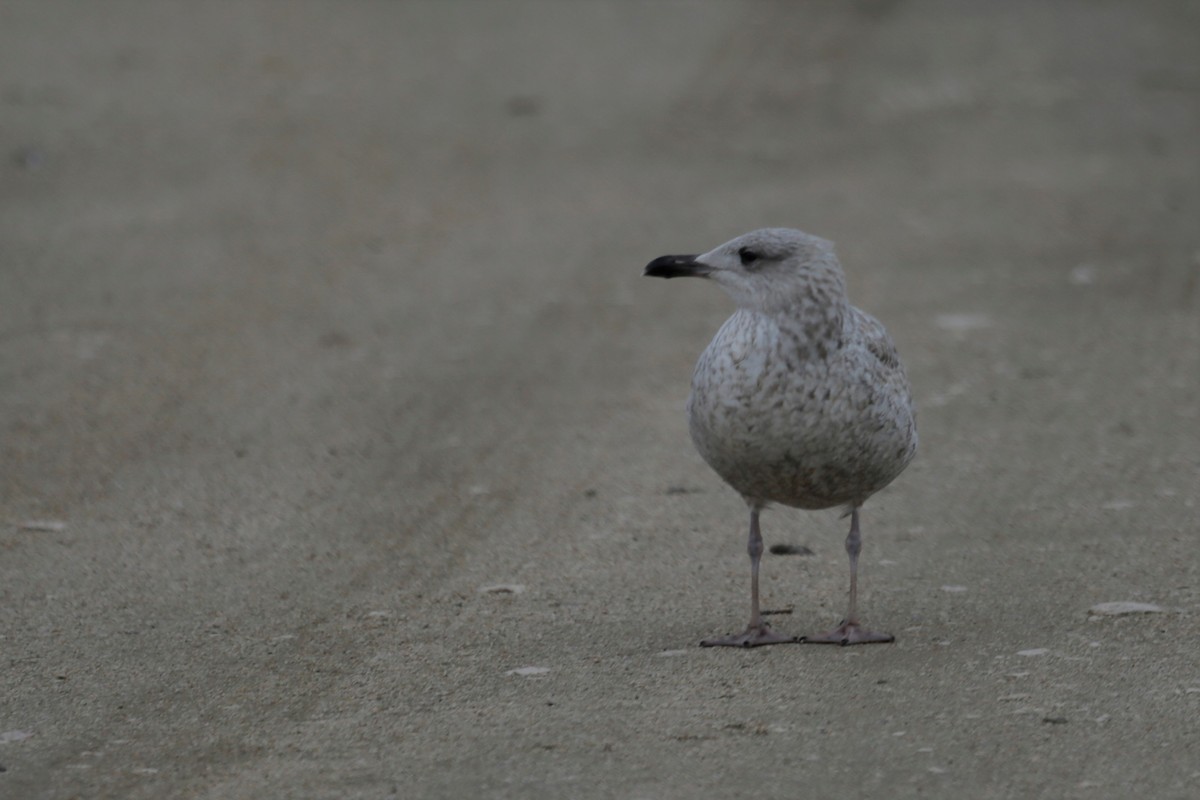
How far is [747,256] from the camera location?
556 cm

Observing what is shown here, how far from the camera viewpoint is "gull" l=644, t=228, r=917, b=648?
17.4 feet

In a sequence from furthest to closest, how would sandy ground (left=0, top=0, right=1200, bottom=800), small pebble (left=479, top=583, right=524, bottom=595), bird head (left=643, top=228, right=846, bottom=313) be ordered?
small pebble (left=479, top=583, right=524, bottom=595) → bird head (left=643, top=228, right=846, bottom=313) → sandy ground (left=0, top=0, right=1200, bottom=800)

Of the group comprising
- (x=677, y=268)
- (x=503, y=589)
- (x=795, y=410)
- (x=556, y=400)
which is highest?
(x=677, y=268)

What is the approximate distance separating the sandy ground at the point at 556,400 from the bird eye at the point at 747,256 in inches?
49.6

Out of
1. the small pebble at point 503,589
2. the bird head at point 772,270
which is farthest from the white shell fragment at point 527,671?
the bird head at point 772,270

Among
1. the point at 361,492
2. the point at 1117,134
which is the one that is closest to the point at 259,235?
the point at 361,492

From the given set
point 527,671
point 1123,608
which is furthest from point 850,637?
point 527,671

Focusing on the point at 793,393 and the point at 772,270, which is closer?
the point at 793,393

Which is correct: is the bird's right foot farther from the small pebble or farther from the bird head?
the bird head

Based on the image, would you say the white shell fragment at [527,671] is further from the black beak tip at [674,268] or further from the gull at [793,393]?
the black beak tip at [674,268]

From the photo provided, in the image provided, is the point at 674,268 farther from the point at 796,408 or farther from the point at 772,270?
the point at 796,408

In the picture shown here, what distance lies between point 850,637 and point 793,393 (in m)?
0.86

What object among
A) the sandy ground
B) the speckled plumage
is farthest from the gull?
the sandy ground

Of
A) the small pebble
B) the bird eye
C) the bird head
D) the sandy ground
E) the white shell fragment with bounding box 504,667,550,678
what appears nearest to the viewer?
the sandy ground
